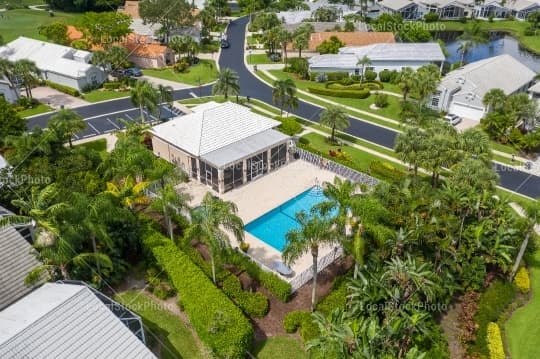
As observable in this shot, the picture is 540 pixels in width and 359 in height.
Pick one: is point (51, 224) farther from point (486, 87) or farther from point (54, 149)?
point (486, 87)

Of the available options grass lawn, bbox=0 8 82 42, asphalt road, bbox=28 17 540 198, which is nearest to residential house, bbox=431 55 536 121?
asphalt road, bbox=28 17 540 198

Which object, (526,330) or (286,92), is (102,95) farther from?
(526,330)

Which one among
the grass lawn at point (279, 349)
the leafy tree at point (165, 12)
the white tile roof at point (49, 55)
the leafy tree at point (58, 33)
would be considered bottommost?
the grass lawn at point (279, 349)

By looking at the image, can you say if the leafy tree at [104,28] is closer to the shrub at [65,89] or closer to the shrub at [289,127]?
the shrub at [65,89]

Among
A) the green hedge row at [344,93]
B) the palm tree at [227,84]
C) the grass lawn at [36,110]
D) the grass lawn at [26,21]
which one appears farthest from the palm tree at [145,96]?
the grass lawn at [26,21]

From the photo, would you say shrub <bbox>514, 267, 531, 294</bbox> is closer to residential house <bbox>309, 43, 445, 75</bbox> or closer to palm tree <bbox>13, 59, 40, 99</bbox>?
residential house <bbox>309, 43, 445, 75</bbox>

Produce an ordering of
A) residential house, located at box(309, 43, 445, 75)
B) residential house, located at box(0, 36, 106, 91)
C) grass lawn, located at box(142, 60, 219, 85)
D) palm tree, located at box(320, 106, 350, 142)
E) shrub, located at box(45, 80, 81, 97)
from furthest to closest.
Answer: residential house, located at box(309, 43, 445, 75) → grass lawn, located at box(142, 60, 219, 85) → residential house, located at box(0, 36, 106, 91) → shrub, located at box(45, 80, 81, 97) → palm tree, located at box(320, 106, 350, 142)
